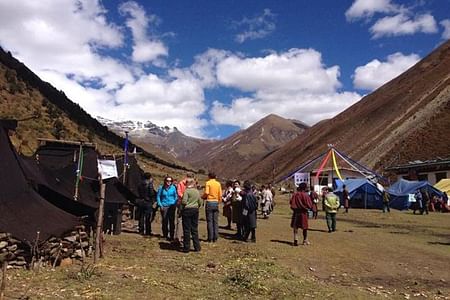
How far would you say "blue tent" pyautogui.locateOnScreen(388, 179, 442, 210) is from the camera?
122 ft

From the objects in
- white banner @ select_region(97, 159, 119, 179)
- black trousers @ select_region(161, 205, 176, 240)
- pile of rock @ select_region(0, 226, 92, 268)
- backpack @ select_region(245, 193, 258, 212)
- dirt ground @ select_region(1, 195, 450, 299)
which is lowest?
dirt ground @ select_region(1, 195, 450, 299)

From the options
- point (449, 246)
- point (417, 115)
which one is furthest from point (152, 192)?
point (417, 115)

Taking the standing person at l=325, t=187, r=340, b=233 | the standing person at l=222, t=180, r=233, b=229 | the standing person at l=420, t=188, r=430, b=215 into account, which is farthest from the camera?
the standing person at l=420, t=188, r=430, b=215

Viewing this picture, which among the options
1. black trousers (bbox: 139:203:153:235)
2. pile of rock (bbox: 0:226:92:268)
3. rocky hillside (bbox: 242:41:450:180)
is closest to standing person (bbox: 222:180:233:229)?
black trousers (bbox: 139:203:153:235)

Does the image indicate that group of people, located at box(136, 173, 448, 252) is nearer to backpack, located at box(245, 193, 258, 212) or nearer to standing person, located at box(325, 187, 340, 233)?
backpack, located at box(245, 193, 258, 212)

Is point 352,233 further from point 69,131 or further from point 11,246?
point 69,131

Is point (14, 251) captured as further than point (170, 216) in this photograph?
No

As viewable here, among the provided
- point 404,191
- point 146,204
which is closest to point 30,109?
point 404,191

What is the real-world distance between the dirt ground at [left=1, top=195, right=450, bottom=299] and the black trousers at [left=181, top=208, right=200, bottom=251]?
0.32 meters

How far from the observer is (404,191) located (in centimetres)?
3841

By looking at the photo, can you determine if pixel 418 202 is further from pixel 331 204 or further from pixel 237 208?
pixel 237 208

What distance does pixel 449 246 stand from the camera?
56.1ft

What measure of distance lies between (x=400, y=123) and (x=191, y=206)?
280 feet

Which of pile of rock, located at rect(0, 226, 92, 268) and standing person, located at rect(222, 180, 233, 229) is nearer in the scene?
pile of rock, located at rect(0, 226, 92, 268)
